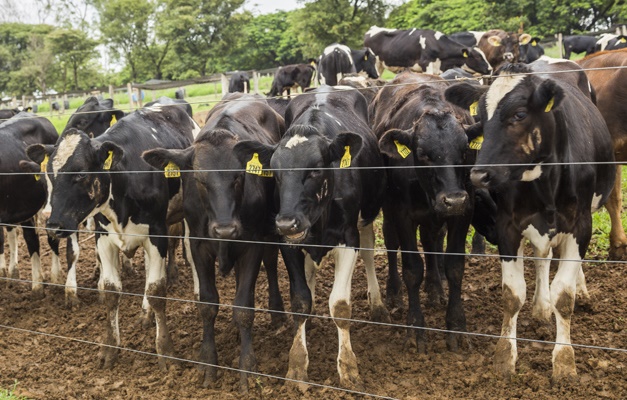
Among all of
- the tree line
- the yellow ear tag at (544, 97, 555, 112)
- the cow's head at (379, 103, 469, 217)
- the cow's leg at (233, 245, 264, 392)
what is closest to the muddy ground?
the cow's leg at (233, 245, 264, 392)

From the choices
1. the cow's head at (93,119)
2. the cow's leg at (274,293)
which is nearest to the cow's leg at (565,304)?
the cow's leg at (274,293)

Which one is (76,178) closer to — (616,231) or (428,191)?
(428,191)

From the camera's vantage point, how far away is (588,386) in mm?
5531

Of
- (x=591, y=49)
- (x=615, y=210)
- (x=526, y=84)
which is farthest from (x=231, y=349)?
(x=591, y=49)

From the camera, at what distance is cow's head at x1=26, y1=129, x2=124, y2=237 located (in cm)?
661

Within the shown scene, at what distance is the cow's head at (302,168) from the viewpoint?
18.4 ft

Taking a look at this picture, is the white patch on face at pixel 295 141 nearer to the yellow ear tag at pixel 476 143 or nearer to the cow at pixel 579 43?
the yellow ear tag at pixel 476 143

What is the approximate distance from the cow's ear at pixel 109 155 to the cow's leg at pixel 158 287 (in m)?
0.76

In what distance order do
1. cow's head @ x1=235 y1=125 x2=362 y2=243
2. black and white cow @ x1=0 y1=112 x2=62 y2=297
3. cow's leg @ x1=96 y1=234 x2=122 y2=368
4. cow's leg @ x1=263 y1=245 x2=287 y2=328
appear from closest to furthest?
cow's head @ x1=235 y1=125 x2=362 y2=243 → cow's leg @ x1=96 y1=234 x2=122 y2=368 → cow's leg @ x1=263 y1=245 x2=287 y2=328 → black and white cow @ x1=0 y1=112 x2=62 y2=297

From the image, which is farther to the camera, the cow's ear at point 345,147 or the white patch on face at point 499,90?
the cow's ear at point 345,147

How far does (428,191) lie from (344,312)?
1256 mm

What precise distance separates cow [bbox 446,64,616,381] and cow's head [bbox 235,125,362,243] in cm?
117

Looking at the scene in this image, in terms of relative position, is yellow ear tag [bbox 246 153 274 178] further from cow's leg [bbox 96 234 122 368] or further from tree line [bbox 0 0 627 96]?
tree line [bbox 0 0 627 96]

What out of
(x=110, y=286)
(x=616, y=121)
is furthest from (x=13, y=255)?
(x=616, y=121)
